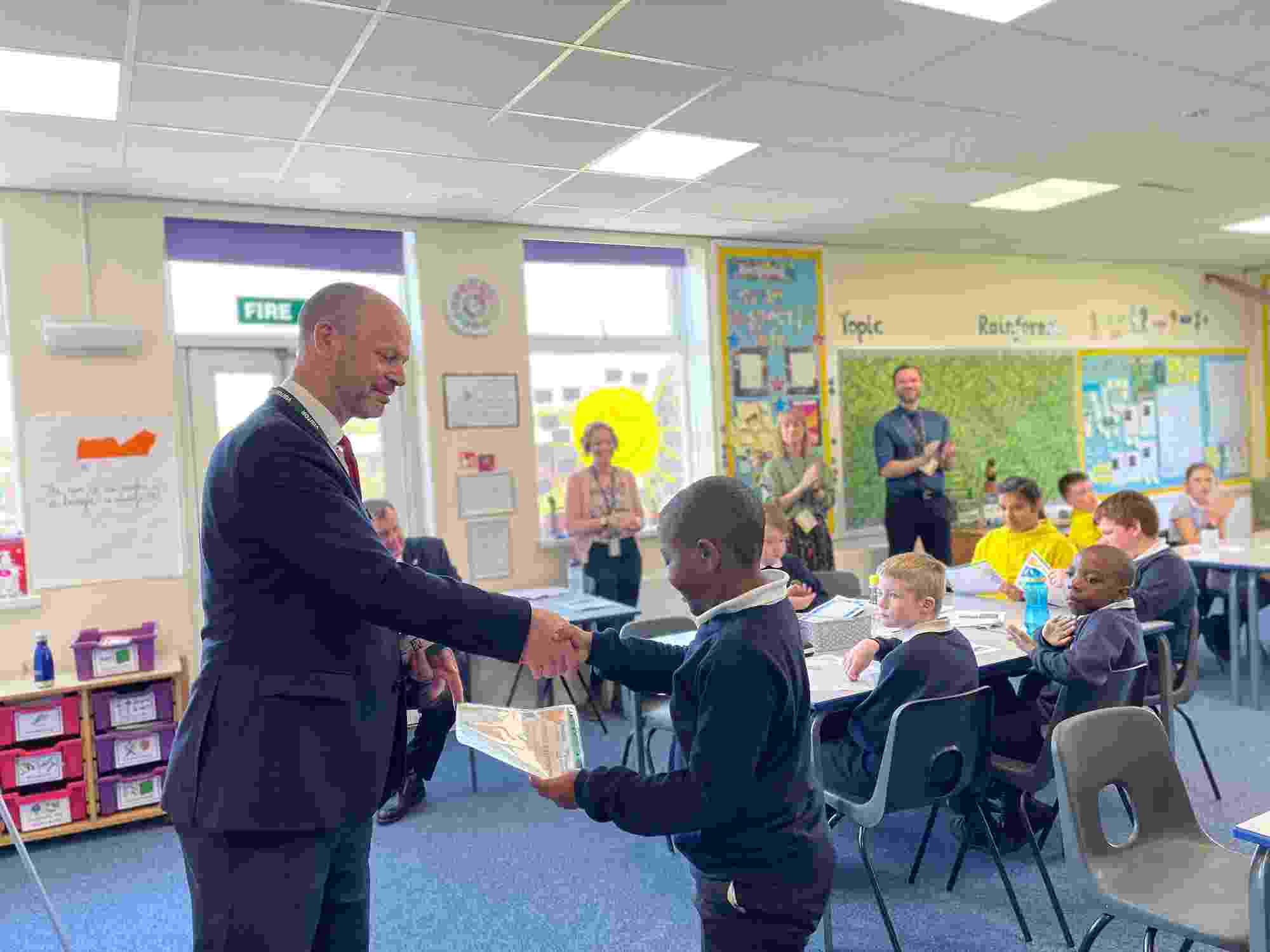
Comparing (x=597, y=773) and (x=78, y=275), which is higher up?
(x=78, y=275)

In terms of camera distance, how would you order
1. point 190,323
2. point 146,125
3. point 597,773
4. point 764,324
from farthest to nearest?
point 764,324 → point 190,323 → point 146,125 → point 597,773

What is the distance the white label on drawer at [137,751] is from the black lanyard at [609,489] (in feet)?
8.18

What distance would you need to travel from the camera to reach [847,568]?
22.9ft

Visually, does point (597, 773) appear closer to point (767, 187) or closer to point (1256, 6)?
point (1256, 6)

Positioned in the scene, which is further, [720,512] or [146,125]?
[146,125]

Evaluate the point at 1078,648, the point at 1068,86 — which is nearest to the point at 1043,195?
the point at 1068,86

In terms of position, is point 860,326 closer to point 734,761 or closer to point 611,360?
point 611,360

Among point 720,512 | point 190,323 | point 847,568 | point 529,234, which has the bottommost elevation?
point 847,568

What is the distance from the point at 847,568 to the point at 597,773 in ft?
19.0

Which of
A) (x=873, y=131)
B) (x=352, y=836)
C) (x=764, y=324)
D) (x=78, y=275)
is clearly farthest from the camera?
(x=764, y=324)

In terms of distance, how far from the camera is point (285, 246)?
16.5ft

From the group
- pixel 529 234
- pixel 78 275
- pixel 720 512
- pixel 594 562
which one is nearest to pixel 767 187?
pixel 529 234

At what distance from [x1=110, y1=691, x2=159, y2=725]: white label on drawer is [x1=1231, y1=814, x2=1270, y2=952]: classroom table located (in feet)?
12.7

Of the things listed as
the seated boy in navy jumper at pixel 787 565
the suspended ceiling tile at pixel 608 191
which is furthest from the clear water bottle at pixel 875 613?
the suspended ceiling tile at pixel 608 191
